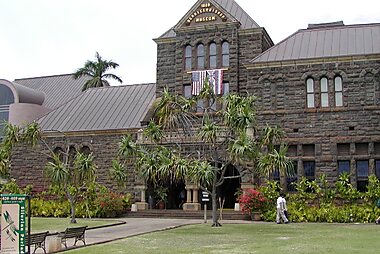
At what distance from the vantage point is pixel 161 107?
82.6 feet

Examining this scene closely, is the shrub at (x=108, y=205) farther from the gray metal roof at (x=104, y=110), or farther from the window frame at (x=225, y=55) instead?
the window frame at (x=225, y=55)

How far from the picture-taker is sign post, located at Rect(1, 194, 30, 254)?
1365cm

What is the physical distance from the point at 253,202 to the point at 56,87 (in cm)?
3286

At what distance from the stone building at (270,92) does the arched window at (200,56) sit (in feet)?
0.21

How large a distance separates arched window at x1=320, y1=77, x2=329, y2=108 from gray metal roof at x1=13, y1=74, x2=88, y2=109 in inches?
1130

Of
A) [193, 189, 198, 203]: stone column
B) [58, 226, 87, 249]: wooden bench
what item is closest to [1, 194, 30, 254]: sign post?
[58, 226, 87, 249]: wooden bench

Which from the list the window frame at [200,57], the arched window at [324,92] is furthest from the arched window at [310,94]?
the window frame at [200,57]

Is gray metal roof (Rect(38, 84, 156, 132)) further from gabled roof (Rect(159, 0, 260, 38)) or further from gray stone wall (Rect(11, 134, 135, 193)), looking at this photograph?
gabled roof (Rect(159, 0, 260, 38))

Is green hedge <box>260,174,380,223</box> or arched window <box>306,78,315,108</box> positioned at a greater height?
arched window <box>306,78,315,108</box>

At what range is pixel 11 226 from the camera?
45.0 ft

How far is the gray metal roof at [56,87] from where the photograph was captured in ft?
178

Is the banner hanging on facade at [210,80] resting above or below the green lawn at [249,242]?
above

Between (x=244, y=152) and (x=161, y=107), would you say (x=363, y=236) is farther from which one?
(x=161, y=107)

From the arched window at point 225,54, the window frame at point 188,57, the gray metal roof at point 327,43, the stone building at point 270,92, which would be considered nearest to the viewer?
the stone building at point 270,92
